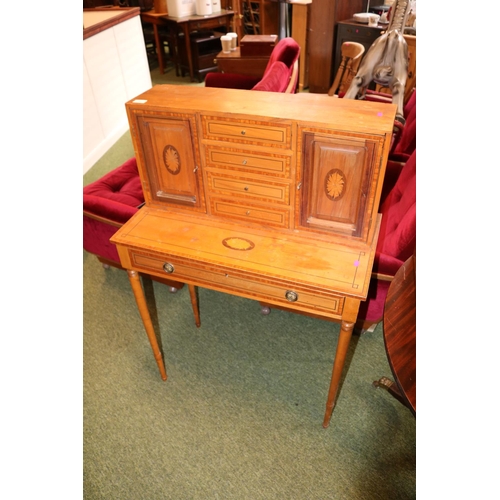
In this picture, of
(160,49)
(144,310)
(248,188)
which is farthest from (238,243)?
(160,49)

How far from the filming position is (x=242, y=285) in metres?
1.62

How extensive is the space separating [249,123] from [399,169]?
5.92 feet

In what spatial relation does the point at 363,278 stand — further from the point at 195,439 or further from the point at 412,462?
the point at 195,439

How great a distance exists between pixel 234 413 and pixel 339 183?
138 centimetres

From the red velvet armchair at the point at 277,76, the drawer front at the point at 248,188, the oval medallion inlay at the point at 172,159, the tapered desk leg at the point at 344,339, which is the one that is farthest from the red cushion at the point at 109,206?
the tapered desk leg at the point at 344,339

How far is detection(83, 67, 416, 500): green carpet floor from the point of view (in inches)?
70.3

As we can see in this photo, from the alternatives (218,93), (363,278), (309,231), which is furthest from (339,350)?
(218,93)

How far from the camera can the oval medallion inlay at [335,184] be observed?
146 centimetres

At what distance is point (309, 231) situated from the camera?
1648mm

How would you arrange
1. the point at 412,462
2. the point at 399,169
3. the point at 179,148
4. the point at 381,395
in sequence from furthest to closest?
1. the point at 399,169
2. the point at 381,395
3. the point at 412,462
4. the point at 179,148

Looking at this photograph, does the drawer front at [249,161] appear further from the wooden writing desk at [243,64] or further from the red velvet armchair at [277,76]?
the wooden writing desk at [243,64]

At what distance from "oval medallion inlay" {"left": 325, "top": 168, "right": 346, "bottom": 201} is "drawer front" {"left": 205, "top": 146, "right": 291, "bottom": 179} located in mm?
166

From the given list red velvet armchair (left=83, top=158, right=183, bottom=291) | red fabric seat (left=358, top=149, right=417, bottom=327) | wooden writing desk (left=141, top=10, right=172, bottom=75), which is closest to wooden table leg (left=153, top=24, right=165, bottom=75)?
wooden writing desk (left=141, top=10, right=172, bottom=75)

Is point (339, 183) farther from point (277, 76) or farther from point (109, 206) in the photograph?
point (277, 76)
